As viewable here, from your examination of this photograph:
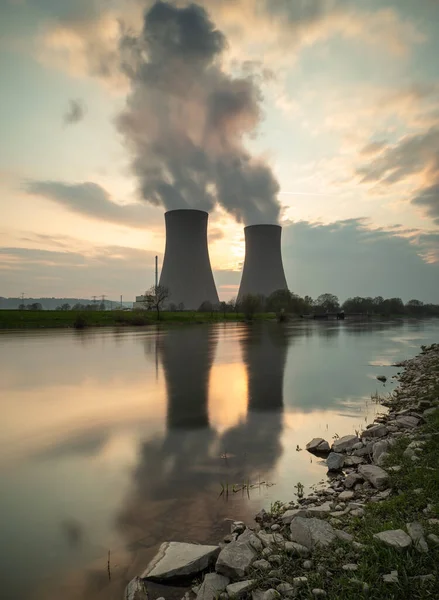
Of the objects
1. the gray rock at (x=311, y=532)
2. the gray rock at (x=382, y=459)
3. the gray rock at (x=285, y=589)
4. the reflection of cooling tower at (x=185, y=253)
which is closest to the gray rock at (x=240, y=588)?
the gray rock at (x=285, y=589)

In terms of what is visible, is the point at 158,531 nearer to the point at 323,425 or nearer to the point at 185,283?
the point at 323,425

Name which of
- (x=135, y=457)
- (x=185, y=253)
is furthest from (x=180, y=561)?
(x=185, y=253)

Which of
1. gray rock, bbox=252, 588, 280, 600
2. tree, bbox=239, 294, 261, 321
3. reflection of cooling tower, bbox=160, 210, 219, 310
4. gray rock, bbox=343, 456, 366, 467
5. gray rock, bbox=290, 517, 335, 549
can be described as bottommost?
gray rock, bbox=343, 456, 366, 467

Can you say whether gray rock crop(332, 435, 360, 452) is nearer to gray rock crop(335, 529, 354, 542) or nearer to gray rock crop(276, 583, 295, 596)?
gray rock crop(335, 529, 354, 542)

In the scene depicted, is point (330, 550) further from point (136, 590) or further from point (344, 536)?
point (136, 590)

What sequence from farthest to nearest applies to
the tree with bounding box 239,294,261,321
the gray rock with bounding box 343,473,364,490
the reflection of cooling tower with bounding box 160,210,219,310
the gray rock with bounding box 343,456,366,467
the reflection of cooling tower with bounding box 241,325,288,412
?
the tree with bounding box 239,294,261,321 < the reflection of cooling tower with bounding box 160,210,219,310 < the reflection of cooling tower with bounding box 241,325,288,412 < the gray rock with bounding box 343,456,366,467 < the gray rock with bounding box 343,473,364,490

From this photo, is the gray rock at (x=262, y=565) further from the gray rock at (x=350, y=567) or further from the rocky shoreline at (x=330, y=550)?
the gray rock at (x=350, y=567)

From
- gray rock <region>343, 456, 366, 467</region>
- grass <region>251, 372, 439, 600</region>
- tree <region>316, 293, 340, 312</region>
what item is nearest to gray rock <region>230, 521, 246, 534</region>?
grass <region>251, 372, 439, 600</region>
